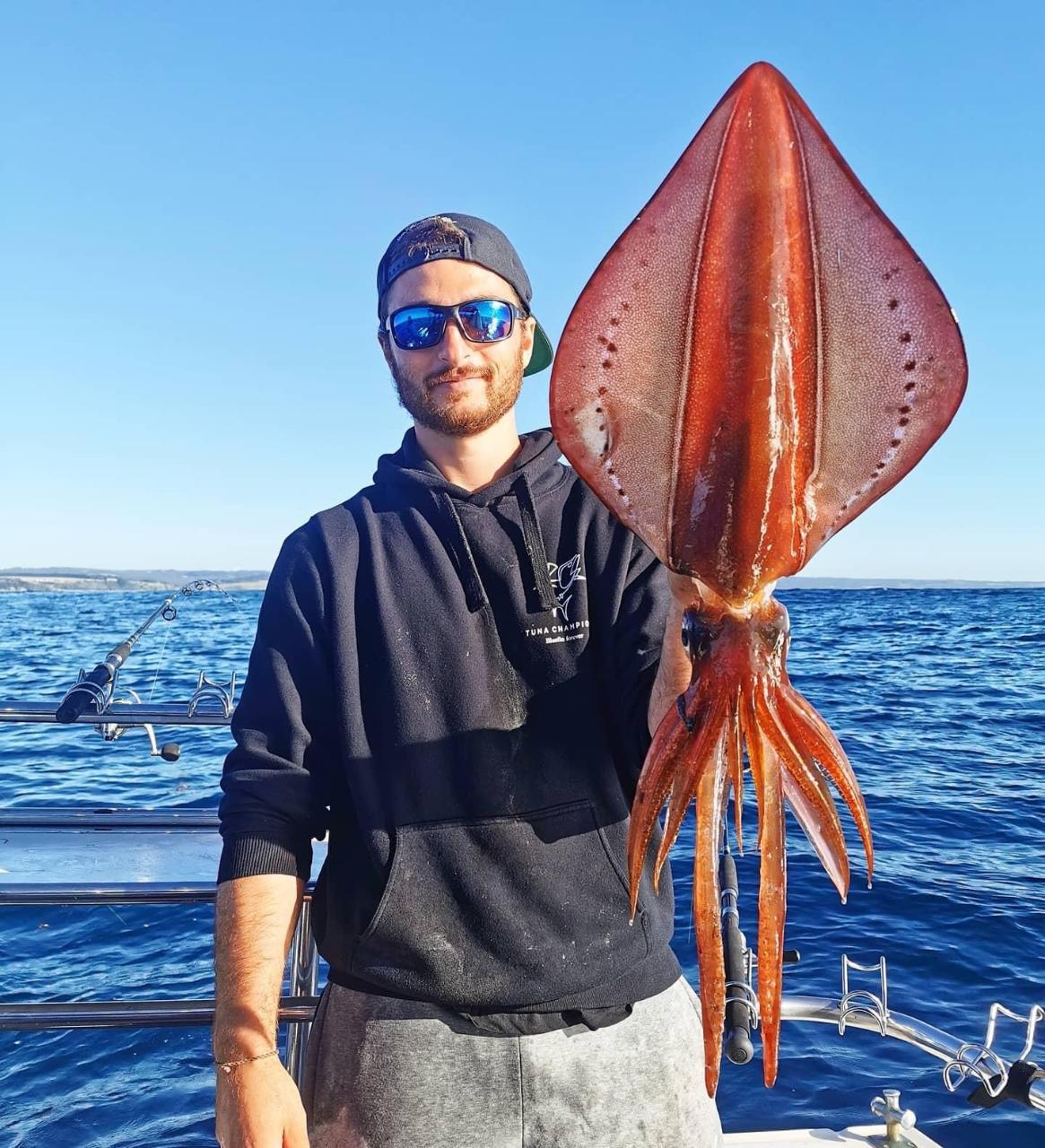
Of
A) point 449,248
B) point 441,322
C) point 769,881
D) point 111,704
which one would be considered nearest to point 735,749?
point 769,881

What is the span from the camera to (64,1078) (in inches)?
236

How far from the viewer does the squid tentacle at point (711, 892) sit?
1.62m

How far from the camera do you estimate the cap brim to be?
330cm

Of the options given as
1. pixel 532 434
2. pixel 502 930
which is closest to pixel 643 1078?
pixel 502 930

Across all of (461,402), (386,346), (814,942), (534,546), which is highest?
(386,346)

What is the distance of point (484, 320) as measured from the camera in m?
2.91

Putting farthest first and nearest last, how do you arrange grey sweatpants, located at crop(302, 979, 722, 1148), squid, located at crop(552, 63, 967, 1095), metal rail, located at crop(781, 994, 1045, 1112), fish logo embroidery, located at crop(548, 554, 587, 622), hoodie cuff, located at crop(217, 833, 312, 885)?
metal rail, located at crop(781, 994, 1045, 1112)
fish logo embroidery, located at crop(548, 554, 587, 622)
hoodie cuff, located at crop(217, 833, 312, 885)
grey sweatpants, located at crop(302, 979, 722, 1148)
squid, located at crop(552, 63, 967, 1095)

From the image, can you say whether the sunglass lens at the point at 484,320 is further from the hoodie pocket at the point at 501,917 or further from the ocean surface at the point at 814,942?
the ocean surface at the point at 814,942

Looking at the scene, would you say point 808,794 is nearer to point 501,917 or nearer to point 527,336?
point 501,917

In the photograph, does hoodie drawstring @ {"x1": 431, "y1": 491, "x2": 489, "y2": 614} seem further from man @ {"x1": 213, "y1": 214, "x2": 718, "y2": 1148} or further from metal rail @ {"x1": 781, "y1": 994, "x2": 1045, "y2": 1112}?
metal rail @ {"x1": 781, "y1": 994, "x2": 1045, "y2": 1112}

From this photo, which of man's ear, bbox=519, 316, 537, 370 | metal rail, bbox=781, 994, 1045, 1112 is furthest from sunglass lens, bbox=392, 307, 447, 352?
metal rail, bbox=781, 994, 1045, 1112

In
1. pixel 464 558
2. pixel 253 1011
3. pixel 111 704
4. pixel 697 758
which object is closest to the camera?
pixel 697 758

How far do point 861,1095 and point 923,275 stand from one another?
608 cm

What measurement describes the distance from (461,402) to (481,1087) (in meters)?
2.09
